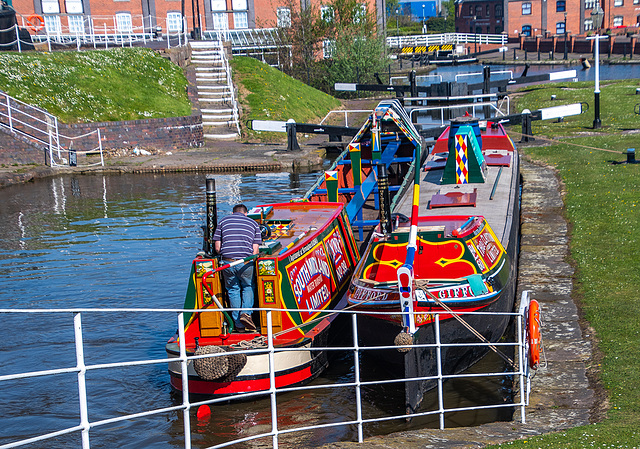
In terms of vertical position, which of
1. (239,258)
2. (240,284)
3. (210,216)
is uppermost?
(210,216)

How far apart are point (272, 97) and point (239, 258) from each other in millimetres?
31531

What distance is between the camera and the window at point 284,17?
56.0 m

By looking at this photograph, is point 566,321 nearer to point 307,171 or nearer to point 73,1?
point 307,171

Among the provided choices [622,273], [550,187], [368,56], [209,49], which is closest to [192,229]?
[550,187]

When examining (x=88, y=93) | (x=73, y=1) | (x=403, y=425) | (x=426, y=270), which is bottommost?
(x=403, y=425)

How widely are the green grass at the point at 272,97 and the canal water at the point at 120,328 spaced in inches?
544

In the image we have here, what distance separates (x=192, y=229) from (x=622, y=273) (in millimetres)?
12271

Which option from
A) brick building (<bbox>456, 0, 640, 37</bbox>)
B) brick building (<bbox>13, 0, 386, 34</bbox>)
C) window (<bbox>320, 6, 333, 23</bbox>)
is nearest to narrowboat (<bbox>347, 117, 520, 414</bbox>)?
window (<bbox>320, 6, 333, 23</bbox>)

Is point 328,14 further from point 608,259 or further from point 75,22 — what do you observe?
point 608,259

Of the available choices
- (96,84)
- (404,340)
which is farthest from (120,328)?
(96,84)

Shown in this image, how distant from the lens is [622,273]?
13.2 metres

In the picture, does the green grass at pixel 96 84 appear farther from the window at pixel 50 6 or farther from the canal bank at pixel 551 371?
the canal bank at pixel 551 371

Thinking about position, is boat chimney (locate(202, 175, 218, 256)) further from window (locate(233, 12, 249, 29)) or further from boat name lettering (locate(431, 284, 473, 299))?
window (locate(233, 12, 249, 29))

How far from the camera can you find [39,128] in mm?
32438
